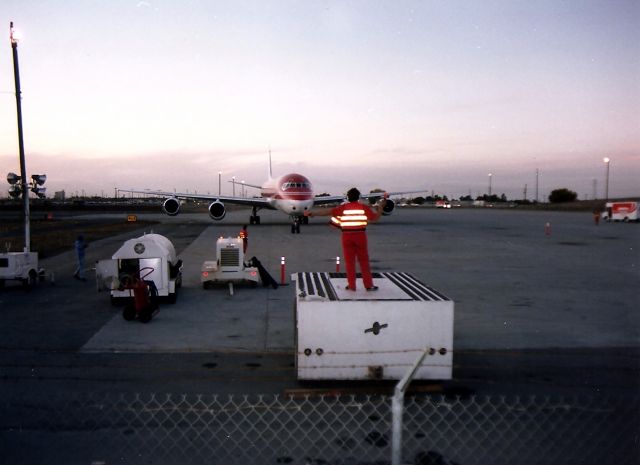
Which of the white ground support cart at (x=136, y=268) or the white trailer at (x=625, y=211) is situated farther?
the white trailer at (x=625, y=211)

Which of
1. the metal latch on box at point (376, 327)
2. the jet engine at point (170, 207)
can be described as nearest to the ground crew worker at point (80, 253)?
the metal latch on box at point (376, 327)

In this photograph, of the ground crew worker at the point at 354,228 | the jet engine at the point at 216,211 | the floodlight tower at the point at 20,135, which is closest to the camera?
the ground crew worker at the point at 354,228

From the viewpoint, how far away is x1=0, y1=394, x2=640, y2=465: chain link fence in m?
5.75

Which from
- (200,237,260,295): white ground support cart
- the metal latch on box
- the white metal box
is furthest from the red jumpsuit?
(200,237,260,295): white ground support cart

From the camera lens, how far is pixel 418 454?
19.0 feet

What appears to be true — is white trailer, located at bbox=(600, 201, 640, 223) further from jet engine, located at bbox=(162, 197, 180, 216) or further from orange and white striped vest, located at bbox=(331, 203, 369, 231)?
orange and white striped vest, located at bbox=(331, 203, 369, 231)

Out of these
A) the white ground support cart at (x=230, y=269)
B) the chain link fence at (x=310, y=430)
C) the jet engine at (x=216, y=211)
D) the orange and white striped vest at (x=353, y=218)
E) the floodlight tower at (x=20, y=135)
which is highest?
the floodlight tower at (x=20, y=135)

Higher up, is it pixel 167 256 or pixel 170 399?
pixel 167 256

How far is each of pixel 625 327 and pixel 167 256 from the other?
35.6 ft

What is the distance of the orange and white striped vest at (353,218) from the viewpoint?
28.0ft

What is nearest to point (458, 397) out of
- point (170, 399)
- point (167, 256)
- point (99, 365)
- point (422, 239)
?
point (170, 399)

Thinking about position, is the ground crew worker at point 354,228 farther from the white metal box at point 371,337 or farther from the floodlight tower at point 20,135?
the floodlight tower at point 20,135

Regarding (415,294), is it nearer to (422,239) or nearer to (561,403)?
(561,403)

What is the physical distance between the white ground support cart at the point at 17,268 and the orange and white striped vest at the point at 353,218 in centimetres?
1140
